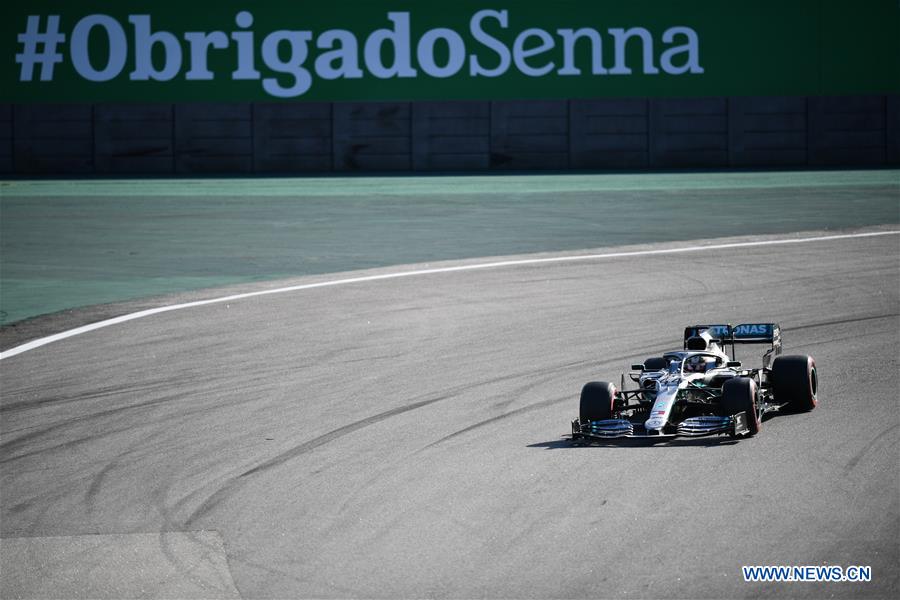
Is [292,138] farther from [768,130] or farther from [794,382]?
[794,382]

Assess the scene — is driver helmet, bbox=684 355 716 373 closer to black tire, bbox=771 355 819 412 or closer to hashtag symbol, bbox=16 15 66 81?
black tire, bbox=771 355 819 412

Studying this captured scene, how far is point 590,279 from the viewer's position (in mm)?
15242

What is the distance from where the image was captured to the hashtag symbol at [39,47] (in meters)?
34.3

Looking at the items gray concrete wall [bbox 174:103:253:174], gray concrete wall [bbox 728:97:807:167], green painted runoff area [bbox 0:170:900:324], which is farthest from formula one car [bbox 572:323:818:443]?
gray concrete wall [bbox 174:103:253:174]

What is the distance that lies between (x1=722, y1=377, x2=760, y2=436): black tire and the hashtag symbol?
29.7 meters

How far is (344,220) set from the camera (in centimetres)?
2311

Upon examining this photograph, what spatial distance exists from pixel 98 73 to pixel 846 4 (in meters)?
19.8

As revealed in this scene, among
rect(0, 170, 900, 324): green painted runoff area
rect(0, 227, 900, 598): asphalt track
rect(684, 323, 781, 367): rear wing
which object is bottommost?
rect(0, 227, 900, 598): asphalt track

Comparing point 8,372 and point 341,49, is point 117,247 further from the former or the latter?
point 341,49

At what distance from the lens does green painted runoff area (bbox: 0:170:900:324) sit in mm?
17156

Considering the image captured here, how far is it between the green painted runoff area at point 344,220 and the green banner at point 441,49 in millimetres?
2951

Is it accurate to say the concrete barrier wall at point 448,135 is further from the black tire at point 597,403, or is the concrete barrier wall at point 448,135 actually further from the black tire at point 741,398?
the black tire at point 741,398

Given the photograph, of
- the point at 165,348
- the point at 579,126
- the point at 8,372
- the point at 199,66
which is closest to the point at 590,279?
the point at 165,348

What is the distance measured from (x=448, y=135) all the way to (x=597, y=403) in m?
26.3
